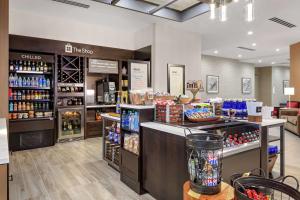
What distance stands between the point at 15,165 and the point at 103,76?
3.79 m

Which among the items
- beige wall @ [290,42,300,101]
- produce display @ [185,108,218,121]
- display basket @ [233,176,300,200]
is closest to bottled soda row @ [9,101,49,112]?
produce display @ [185,108,218,121]

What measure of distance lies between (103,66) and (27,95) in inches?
89.4

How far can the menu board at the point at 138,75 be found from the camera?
599 centimetres

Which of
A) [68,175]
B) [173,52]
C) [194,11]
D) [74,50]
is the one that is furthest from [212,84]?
[68,175]

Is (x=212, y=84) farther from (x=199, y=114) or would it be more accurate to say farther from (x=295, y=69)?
(x=199, y=114)

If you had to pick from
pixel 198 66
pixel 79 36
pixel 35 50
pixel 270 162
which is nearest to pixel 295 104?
pixel 198 66

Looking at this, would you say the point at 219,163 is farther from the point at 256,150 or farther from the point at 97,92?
the point at 97,92

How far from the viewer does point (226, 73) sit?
37.9ft

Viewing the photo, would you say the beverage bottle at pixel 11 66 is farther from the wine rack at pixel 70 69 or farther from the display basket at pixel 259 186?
the display basket at pixel 259 186

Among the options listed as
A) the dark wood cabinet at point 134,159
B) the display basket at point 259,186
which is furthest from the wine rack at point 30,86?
the display basket at point 259,186

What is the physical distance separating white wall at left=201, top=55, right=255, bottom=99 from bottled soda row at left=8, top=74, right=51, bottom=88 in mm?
7487

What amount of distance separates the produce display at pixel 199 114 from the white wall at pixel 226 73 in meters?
7.96

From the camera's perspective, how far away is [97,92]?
6.79 meters

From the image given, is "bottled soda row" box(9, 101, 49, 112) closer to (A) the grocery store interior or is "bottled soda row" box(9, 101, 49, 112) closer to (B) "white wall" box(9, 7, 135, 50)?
(A) the grocery store interior
